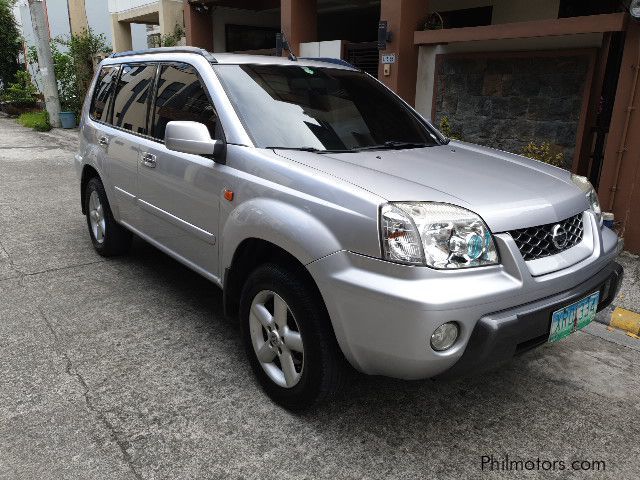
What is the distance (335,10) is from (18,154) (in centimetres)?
810

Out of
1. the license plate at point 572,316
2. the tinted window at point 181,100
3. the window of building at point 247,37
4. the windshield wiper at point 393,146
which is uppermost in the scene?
the window of building at point 247,37

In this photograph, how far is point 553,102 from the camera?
660 cm

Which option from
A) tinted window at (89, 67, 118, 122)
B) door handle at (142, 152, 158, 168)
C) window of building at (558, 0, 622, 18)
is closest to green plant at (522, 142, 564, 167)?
window of building at (558, 0, 622, 18)

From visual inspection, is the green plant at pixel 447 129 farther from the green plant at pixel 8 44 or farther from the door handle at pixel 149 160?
the green plant at pixel 8 44

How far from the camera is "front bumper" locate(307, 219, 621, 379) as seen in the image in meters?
A: 2.09

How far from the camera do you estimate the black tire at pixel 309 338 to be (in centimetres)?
242

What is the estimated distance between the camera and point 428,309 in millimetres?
2049

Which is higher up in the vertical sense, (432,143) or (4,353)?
(432,143)

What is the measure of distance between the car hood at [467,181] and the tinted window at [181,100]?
69 cm

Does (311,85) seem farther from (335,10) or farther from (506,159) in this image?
(335,10)

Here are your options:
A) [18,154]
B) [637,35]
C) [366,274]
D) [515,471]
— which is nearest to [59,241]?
[366,274]

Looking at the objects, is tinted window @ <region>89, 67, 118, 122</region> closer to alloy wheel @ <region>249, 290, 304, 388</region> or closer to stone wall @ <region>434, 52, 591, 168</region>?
alloy wheel @ <region>249, 290, 304, 388</region>

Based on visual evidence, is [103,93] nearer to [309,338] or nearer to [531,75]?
[309,338]

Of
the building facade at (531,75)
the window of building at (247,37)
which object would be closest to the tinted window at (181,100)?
the building facade at (531,75)
